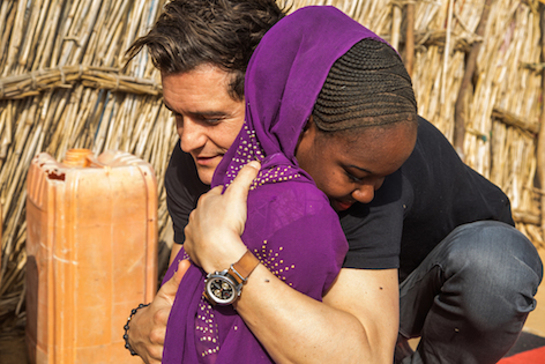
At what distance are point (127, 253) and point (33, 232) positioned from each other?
553 millimetres

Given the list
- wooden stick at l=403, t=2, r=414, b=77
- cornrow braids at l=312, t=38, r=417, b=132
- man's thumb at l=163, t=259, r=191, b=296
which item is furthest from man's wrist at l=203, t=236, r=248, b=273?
wooden stick at l=403, t=2, r=414, b=77

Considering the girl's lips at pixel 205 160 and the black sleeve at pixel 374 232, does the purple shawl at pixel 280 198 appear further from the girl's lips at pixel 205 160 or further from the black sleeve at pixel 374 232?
the girl's lips at pixel 205 160

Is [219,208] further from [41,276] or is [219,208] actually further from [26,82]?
[26,82]

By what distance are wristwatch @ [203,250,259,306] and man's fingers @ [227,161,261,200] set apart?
18 centimetres

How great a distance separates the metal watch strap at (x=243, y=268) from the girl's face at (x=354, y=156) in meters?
0.33

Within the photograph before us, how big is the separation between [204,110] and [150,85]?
5.85 feet

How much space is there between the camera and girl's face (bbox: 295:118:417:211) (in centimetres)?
139

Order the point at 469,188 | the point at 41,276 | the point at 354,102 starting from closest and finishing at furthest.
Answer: the point at 354,102
the point at 469,188
the point at 41,276

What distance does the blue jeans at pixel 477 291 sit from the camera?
194cm

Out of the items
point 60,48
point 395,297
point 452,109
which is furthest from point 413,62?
point 395,297

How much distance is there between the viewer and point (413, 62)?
4453mm

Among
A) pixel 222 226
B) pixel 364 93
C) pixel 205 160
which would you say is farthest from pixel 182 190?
pixel 364 93

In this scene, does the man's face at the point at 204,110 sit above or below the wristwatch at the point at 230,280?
above

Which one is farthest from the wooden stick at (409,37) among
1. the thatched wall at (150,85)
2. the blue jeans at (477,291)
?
the blue jeans at (477,291)
